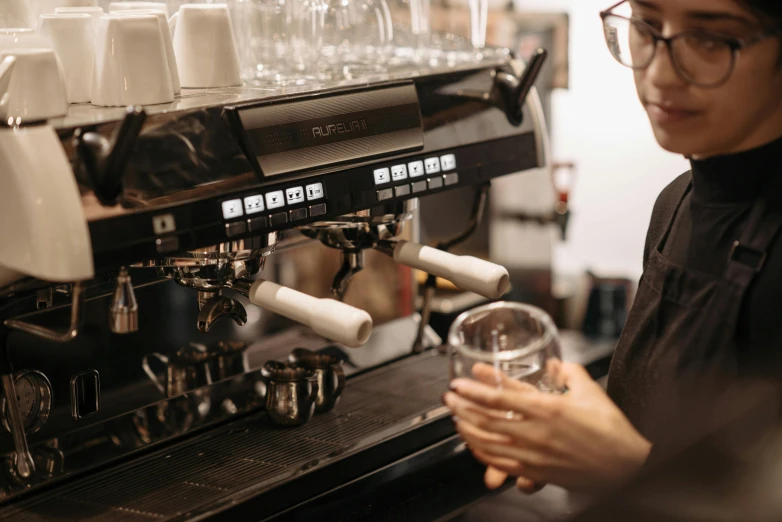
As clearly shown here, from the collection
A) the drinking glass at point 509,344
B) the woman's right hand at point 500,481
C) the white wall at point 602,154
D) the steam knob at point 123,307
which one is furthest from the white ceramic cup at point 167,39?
the white wall at point 602,154

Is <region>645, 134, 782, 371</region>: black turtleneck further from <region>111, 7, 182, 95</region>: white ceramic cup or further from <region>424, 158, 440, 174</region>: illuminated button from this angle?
<region>111, 7, 182, 95</region>: white ceramic cup

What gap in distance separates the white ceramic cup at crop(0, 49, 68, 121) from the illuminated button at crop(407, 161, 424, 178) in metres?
0.49

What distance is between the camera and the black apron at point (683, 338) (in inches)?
38.6

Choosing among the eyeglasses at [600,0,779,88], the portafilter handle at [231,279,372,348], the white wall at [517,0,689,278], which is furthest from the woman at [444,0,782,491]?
the white wall at [517,0,689,278]

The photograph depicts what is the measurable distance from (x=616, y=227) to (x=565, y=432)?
253 centimetres

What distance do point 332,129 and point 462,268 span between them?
259 mm

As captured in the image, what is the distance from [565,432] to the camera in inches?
36.1

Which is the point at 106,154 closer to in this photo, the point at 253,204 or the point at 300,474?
the point at 253,204

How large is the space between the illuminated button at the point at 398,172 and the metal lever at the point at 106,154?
0.40 m

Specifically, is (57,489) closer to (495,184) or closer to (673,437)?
(673,437)

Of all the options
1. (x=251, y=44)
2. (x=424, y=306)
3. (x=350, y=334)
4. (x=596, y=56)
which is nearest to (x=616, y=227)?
(x=596, y=56)

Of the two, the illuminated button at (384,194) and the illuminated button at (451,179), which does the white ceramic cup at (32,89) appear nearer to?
the illuminated button at (384,194)

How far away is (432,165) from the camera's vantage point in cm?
135

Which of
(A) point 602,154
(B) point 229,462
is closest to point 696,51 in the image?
(B) point 229,462
